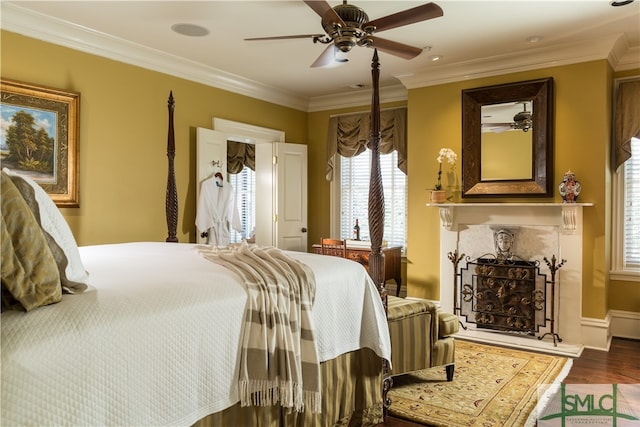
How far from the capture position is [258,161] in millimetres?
5934

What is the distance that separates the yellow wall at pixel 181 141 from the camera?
3949 mm

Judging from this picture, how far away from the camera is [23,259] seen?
124 cm

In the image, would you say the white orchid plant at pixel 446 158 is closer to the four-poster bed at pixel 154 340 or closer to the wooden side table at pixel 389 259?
the wooden side table at pixel 389 259

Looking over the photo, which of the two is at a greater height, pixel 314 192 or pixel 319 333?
pixel 314 192

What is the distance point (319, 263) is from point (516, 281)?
112 inches

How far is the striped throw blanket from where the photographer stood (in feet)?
5.68

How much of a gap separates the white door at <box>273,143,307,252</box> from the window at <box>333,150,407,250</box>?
50 centimetres

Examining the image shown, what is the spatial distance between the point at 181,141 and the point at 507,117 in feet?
11.2

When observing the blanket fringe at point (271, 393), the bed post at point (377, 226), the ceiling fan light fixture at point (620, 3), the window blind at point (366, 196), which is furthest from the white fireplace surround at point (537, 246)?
the blanket fringe at point (271, 393)

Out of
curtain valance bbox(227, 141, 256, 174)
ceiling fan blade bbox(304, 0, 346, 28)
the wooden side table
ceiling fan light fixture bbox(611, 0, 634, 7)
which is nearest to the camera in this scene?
ceiling fan blade bbox(304, 0, 346, 28)

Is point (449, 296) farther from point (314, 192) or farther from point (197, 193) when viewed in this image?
point (197, 193)

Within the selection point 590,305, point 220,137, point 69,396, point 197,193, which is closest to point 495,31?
point 590,305

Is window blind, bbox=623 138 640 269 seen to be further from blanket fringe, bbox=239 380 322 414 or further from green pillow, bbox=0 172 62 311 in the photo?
green pillow, bbox=0 172 62 311

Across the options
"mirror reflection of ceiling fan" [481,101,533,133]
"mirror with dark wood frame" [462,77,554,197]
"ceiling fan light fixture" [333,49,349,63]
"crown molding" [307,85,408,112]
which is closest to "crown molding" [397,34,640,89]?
"mirror with dark wood frame" [462,77,554,197]
